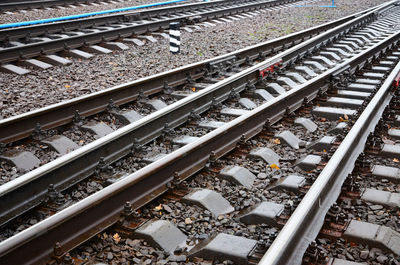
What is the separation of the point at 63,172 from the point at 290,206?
2251mm

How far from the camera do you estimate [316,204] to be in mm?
4238

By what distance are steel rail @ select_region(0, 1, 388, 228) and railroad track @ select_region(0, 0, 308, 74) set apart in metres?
3.89

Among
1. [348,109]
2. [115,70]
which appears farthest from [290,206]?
[115,70]

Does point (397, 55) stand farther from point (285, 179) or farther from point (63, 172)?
point (63, 172)

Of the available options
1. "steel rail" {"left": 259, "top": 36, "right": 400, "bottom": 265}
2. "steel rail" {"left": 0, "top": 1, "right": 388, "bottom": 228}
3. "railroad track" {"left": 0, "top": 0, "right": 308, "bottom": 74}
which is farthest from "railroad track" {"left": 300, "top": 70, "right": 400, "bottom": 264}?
"railroad track" {"left": 0, "top": 0, "right": 308, "bottom": 74}

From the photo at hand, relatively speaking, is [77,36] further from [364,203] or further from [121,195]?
[364,203]

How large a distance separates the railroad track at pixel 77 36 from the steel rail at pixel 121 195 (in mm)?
4589

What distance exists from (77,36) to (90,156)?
22.0 feet

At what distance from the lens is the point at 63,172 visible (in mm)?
4938

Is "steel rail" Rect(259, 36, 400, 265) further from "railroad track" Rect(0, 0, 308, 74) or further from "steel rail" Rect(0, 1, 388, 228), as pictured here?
"railroad track" Rect(0, 0, 308, 74)

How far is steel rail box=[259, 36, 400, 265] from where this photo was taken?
11.7 ft

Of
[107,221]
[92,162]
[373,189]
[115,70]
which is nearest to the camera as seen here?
[107,221]

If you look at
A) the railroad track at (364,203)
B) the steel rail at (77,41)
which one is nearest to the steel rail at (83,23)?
the steel rail at (77,41)

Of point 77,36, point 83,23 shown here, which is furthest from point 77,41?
point 83,23
